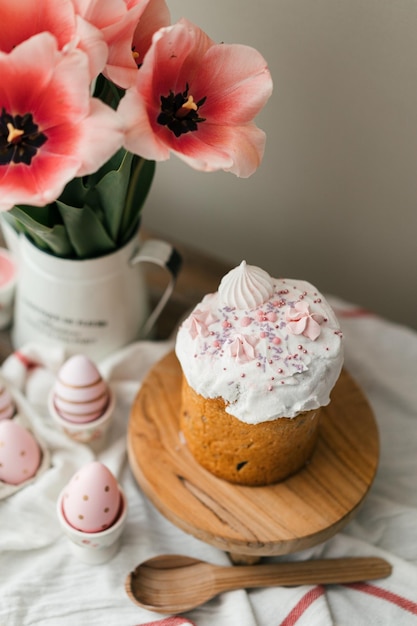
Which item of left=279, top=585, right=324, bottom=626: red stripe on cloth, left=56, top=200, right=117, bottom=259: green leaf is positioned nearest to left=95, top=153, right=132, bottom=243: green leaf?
left=56, top=200, right=117, bottom=259: green leaf

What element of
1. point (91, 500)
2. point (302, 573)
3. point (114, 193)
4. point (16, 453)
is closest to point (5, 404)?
point (16, 453)

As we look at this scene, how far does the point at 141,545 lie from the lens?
2.90 ft

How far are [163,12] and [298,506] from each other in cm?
54

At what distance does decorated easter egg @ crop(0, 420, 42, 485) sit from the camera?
0.86m

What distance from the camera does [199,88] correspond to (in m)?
0.76

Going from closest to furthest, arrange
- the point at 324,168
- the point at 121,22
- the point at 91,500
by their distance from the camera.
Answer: the point at 121,22
the point at 91,500
the point at 324,168

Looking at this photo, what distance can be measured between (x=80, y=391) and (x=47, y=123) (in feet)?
1.09

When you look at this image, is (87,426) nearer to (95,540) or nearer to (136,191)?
(95,540)

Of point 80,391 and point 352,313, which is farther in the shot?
point 352,313

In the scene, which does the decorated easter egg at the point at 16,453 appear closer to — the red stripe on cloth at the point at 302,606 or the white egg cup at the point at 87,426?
the white egg cup at the point at 87,426

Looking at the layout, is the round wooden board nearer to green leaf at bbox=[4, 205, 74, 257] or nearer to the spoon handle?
the spoon handle

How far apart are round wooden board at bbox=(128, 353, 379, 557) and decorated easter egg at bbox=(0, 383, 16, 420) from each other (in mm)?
155

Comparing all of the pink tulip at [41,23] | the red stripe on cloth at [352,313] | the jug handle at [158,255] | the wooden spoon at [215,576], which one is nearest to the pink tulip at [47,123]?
the pink tulip at [41,23]

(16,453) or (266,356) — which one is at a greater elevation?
(266,356)
